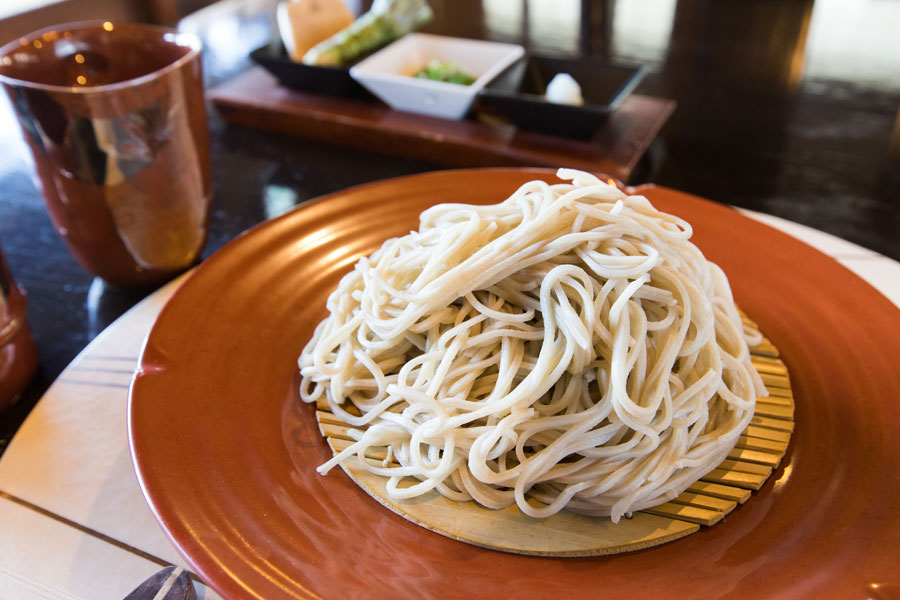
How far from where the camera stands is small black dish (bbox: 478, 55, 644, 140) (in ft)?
6.44

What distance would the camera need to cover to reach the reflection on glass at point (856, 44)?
273 cm

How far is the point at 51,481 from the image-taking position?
1106mm

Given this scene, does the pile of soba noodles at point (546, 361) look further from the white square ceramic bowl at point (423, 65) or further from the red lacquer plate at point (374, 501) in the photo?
the white square ceramic bowl at point (423, 65)

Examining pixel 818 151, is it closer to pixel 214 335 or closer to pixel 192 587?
pixel 214 335

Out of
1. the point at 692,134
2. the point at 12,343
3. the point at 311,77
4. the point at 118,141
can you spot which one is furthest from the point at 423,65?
the point at 12,343

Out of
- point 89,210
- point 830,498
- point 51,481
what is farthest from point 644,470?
point 89,210

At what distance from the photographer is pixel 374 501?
1.01 m

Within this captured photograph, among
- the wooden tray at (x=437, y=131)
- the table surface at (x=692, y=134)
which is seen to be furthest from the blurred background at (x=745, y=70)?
the wooden tray at (x=437, y=131)

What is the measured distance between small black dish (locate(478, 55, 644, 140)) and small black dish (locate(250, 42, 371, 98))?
0.46 meters

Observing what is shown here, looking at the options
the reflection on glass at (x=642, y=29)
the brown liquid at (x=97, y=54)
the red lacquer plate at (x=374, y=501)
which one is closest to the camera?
the red lacquer plate at (x=374, y=501)

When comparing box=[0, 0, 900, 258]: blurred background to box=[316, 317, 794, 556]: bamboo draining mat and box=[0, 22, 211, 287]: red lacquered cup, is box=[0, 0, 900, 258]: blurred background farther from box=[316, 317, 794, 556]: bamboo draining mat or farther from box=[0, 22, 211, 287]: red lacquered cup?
box=[0, 22, 211, 287]: red lacquered cup

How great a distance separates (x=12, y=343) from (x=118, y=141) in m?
0.43

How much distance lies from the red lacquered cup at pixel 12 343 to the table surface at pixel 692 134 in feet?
0.11

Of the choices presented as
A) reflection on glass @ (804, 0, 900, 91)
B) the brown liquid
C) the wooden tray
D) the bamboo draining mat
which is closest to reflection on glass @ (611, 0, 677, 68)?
reflection on glass @ (804, 0, 900, 91)
